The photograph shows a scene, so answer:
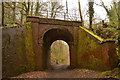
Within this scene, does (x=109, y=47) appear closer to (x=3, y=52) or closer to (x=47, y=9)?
(x=3, y=52)

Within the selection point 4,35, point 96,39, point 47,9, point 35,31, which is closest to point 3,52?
point 4,35

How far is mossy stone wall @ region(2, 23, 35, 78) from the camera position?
735 centimetres

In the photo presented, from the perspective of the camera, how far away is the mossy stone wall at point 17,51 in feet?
24.1

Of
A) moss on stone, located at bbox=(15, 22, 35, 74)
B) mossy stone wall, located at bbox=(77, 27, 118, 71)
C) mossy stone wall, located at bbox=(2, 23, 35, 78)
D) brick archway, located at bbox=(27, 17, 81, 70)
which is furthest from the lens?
brick archway, located at bbox=(27, 17, 81, 70)

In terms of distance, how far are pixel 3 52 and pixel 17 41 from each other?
1.65 m

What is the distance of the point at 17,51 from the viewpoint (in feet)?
27.3

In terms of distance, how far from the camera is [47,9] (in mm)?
18016

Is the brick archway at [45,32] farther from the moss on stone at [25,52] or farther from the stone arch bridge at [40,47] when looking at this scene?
the moss on stone at [25,52]

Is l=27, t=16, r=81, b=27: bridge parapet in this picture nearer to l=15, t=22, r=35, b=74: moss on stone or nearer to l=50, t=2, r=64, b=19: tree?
l=15, t=22, r=35, b=74: moss on stone

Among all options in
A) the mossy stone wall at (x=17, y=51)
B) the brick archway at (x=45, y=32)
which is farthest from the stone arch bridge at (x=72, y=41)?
the mossy stone wall at (x=17, y=51)

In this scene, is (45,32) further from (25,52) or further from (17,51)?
(17,51)

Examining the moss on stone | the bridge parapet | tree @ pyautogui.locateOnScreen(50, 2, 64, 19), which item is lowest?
the moss on stone

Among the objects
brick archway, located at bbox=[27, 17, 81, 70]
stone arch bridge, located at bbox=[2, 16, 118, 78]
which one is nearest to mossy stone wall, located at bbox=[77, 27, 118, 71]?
stone arch bridge, located at bbox=[2, 16, 118, 78]

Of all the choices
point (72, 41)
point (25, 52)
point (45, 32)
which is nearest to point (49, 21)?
point (45, 32)
